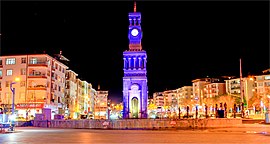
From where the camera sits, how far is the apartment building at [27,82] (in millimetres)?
85144

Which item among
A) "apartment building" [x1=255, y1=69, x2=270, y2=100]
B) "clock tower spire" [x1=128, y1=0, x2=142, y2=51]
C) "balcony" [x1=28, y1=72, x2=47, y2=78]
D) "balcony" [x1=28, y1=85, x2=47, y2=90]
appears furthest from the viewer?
"apartment building" [x1=255, y1=69, x2=270, y2=100]

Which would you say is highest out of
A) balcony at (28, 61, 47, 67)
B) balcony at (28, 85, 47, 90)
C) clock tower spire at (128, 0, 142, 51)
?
clock tower spire at (128, 0, 142, 51)

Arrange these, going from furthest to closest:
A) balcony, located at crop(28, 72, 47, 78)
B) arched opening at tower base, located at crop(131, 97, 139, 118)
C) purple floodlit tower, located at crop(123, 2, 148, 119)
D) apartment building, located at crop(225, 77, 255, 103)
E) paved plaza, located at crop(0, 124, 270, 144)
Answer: apartment building, located at crop(225, 77, 255, 103)
balcony, located at crop(28, 72, 47, 78)
arched opening at tower base, located at crop(131, 97, 139, 118)
purple floodlit tower, located at crop(123, 2, 148, 119)
paved plaza, located at crop(0, 124, 270, 144)

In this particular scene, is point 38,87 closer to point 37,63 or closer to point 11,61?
point 37,63

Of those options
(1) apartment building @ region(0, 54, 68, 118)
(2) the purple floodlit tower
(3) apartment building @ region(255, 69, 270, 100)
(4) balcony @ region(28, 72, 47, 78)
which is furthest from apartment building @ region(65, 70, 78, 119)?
(3) apartment building @ region(255, 69, 270, 100)

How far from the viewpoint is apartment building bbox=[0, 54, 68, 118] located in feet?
279

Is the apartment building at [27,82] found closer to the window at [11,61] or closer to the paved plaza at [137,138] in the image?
the window at [11,61]

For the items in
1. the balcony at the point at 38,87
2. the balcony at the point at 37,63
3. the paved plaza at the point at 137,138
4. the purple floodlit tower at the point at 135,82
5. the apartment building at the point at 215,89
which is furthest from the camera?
the apartment building at the point at 215,89

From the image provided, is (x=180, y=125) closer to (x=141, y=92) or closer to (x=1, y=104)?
(x=141, y=92)

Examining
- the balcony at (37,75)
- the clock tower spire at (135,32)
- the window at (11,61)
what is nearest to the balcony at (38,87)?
the balcony at (37,75)

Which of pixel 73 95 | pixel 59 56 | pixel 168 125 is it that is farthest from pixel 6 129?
pixel 73 95

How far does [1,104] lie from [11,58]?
12.1 metres

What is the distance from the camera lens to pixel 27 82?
8631 cm

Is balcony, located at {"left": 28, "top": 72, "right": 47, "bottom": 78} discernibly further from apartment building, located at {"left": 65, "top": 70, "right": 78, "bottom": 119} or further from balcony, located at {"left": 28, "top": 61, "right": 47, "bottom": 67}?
apartment building, located at {"left": 65, "top": 70, "right": 78, "bottom": 119}
